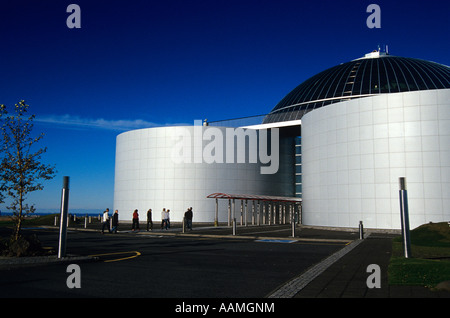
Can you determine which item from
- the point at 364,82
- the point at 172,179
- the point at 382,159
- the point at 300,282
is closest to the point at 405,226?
the point at 300,282

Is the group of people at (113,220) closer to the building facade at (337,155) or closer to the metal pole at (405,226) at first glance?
the building facade at (337,155)

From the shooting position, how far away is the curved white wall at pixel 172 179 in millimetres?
44938

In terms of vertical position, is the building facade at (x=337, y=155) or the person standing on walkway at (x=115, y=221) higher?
the building facade at (x=337, y=155)

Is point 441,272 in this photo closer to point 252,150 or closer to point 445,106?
point 445,106

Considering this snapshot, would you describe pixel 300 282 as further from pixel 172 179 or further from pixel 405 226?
pixel 172 179

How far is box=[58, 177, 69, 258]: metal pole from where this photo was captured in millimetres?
12156

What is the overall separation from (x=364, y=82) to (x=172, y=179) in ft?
83.9

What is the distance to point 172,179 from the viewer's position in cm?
4522

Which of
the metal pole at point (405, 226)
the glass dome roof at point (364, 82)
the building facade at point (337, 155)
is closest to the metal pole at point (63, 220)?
the metal pole at point (405, 226)

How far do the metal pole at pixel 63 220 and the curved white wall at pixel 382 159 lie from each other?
989 inches

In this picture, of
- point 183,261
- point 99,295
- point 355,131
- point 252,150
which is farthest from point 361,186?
point 99,295

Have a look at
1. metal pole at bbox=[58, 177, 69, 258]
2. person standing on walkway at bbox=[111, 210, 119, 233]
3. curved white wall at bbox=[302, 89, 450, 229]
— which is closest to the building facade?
curved white wall at bbox=[302, 89, 450, 229]
